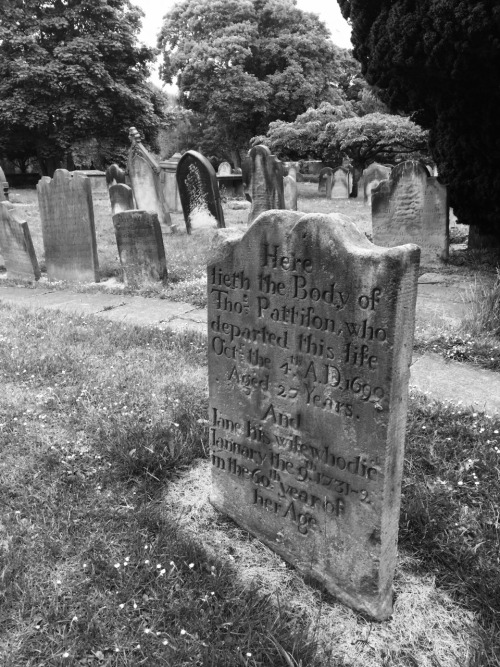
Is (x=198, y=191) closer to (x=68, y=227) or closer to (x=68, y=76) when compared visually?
(x=68, y=227)

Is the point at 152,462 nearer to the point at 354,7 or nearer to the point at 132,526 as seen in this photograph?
the point at 132,526

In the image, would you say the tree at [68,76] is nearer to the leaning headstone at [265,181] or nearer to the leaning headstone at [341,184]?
the leaning headstone at [341,184]

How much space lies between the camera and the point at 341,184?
22.3 metres

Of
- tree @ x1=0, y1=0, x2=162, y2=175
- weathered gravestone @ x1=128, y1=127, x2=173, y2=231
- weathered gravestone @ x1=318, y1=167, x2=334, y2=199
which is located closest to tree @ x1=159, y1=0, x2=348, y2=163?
tree @ x1=0, y1=0, x2=162, y2=175

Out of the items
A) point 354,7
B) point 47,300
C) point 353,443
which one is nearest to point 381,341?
point 353,443

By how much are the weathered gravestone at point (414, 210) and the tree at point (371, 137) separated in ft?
42.7

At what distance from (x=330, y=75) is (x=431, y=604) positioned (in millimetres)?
37550

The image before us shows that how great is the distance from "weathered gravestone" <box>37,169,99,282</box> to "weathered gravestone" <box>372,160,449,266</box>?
4.19 meters

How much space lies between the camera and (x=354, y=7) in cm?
755

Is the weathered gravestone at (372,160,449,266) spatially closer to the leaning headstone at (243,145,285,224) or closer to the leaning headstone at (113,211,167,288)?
the leaning headstone at (243,145,285,224)

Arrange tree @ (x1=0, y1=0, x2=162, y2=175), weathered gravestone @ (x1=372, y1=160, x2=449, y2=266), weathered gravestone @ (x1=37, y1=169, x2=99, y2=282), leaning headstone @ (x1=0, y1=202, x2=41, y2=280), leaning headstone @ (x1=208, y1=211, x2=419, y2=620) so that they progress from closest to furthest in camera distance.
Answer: leaning headstone @ (x1=208, y1=211, x2=419, y2=620), weathered gravestone @ (x1=37, y1=169, x2=99, y2=282), weathered gravestone @ (x1=372, y1=160, x2=449, y2=266), leaning headstone @ (x1=0, y1=202, x2=41, y2=280), tree @ (x1=0, y1=0, x2=162, y2=175)

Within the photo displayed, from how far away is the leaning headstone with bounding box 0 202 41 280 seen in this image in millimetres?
7930

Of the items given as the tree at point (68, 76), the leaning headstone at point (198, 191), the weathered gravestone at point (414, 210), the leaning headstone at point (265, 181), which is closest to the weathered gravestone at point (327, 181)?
the tree at point (68, 76)

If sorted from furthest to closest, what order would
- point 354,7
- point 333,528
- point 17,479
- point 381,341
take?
point 354,7
point 17,479
point 333,528
point 381,341
